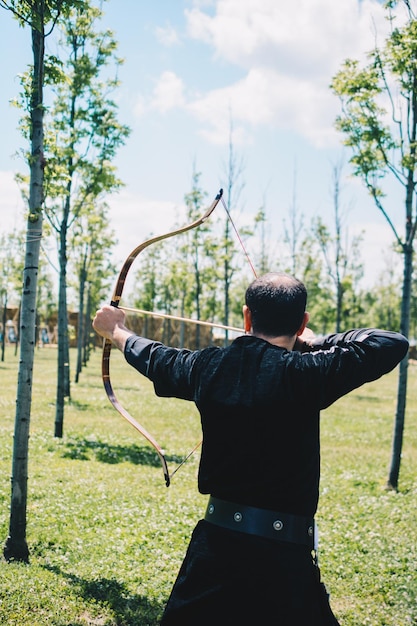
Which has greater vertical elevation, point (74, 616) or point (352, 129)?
point (352, 129)

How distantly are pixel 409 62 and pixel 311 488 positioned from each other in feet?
27.9

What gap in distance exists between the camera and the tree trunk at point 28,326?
552 cm

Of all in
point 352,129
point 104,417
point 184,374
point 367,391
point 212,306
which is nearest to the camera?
point 184,374

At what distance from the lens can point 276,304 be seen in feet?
8.05

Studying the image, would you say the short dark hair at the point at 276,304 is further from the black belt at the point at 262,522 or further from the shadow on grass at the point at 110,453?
the shadow on grass at the point at 110,453

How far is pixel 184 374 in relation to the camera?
2.46m

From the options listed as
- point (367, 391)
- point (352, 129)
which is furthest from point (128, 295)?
point (352, 129)

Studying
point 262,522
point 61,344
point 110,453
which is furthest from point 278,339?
point 61,344

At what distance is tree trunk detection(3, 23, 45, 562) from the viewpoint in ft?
18.1

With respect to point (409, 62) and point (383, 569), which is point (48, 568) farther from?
point (409, 62)

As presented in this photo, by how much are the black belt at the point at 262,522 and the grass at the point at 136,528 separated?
2841 mm

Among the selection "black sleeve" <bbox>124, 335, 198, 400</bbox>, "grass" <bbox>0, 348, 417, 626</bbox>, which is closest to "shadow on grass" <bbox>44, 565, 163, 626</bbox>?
"grass" <bbox>0, 348, 417, 626</bbox>

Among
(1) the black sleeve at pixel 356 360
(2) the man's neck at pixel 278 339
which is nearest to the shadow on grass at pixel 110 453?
(2) the man's neck at pixel 278 339

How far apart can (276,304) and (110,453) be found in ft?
29.7
